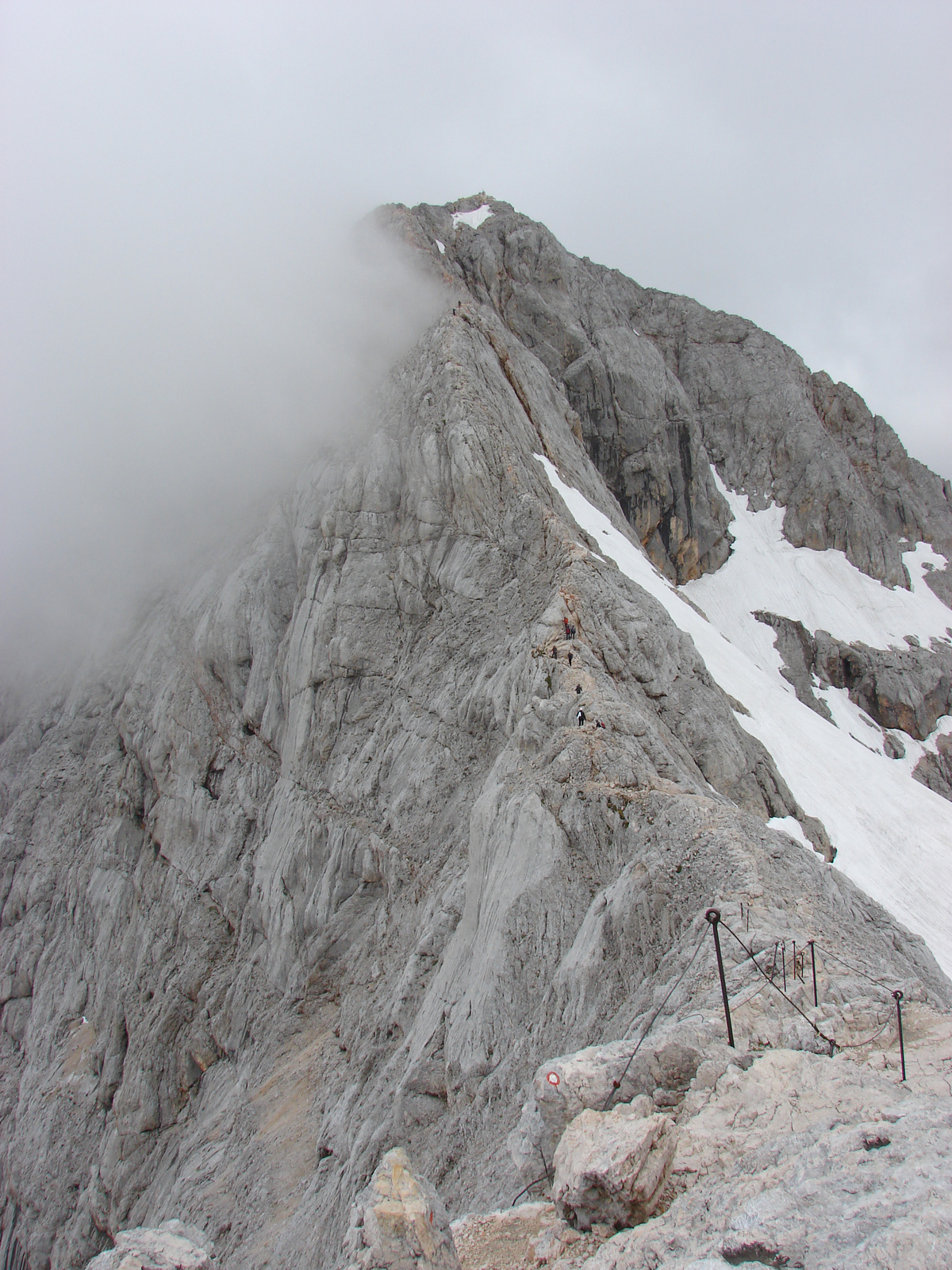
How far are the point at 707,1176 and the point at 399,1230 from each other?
289cm

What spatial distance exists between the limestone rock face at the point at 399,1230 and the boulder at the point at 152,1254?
6.19 feet

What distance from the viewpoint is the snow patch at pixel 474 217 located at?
63.4 m

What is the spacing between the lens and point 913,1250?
4211 mm

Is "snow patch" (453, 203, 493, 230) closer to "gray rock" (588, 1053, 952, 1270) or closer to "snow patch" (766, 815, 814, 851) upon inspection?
"snow patch" (766, 815, 814, 851)

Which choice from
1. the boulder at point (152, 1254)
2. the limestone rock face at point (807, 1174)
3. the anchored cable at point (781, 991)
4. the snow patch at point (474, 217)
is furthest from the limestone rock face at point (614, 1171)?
the snow patch at point (474, 217)

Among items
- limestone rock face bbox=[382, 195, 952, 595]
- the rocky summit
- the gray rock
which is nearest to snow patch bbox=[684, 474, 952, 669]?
limestone rock face bbox=[382, 195, 952, 595]

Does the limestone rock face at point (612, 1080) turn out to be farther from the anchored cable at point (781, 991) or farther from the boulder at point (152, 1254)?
the boulder at point (152, 1254)

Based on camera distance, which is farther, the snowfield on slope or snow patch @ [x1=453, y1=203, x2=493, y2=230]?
snow patch @ [x1=453, y1=203, x2=493, y2=230]

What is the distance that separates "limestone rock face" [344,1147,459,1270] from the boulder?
6.19 feet

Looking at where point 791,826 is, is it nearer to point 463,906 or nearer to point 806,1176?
point 463,906

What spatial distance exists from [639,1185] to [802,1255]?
1794mm

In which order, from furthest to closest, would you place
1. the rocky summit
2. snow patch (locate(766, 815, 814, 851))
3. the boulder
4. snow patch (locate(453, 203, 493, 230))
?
snow patch (locate(453, 203, 493, 230)) < snow patch (locate(766, 815, 814, 851)) < the boulder < the rocky summit

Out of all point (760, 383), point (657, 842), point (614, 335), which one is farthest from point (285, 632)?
point (760, 383)

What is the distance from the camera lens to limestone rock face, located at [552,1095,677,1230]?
6.18 metres
